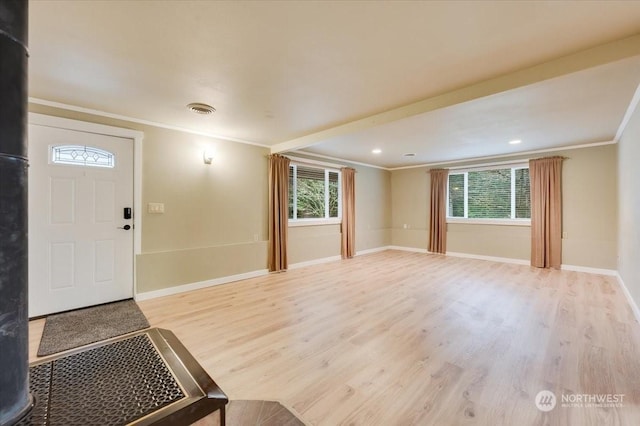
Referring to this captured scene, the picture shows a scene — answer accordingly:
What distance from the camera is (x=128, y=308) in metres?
3.35

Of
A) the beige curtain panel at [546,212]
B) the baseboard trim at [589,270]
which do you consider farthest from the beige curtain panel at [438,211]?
the baseboard trim at [589,270]

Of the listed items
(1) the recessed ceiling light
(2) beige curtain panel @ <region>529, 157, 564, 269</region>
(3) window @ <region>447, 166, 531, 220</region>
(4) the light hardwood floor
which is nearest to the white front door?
(4) the light hardwood floor

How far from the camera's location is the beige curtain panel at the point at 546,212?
17.4 feet

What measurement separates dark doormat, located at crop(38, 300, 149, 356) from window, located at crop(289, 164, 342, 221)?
121 inches

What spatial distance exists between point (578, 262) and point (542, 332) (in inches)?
142

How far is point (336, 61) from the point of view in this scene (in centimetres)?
224

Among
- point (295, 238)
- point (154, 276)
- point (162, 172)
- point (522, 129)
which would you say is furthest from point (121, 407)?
point (522, 129)

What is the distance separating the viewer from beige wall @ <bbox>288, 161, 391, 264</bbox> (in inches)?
223

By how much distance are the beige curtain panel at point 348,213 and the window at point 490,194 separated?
97.5 inches

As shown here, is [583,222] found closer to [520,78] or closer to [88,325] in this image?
[520,78]

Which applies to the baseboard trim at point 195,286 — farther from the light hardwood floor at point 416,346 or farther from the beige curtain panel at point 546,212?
the beige curtain panel at point 546,212

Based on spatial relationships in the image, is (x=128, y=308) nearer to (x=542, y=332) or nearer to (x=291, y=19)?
(x=291, y=19)

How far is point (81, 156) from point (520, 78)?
4620 millimetres

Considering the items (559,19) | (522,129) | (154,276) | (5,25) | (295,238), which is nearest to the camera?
(5,25)
